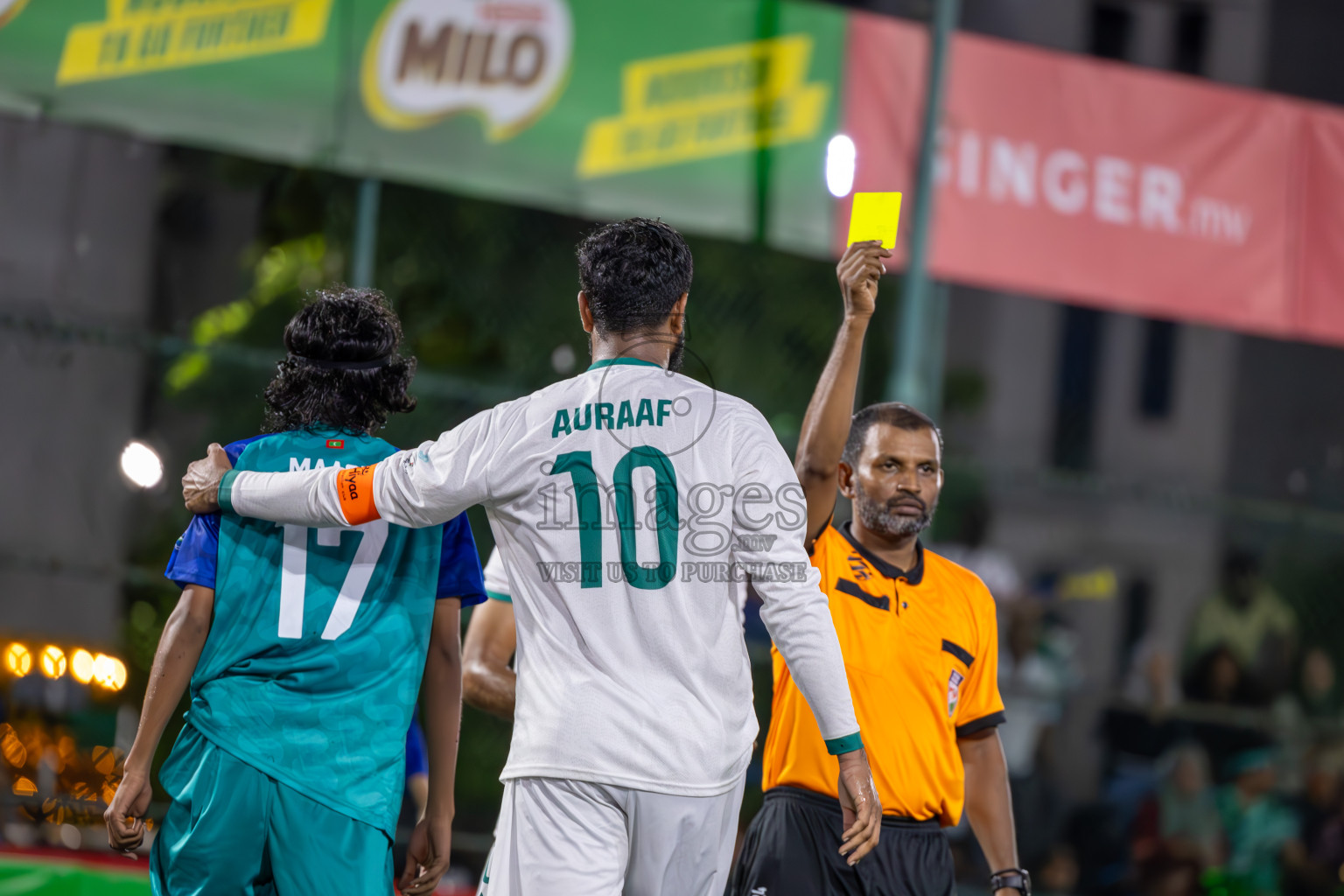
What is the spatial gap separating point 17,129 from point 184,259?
105cm

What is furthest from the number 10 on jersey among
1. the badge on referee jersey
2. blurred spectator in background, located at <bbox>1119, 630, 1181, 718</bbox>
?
blurred spectator in background, located at <bbox>1119, 630, 1181, 718</bbox>

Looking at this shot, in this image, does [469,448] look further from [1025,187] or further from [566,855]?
[1025,187]

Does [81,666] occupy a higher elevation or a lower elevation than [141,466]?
lower

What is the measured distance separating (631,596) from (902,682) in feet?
3.83

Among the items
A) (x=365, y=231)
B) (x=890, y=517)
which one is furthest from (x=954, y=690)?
(x=365, y=231)

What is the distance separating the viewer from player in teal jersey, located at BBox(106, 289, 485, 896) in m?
3.00

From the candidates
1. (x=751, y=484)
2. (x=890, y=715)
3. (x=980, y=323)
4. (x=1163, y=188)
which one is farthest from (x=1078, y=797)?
(x=980, y=323)

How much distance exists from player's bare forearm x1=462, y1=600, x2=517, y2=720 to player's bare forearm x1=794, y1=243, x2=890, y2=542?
910 mm

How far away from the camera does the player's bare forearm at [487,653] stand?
12.2ft

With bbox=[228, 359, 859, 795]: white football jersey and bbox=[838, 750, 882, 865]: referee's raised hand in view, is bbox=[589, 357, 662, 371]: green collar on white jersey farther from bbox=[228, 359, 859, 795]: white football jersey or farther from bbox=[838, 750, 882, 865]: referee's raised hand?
bbox=[838, 750, 882, 865]: referee's raised hand

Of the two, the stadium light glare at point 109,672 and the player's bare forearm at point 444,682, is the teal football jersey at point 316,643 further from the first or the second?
the stadium light glare at point 109,672

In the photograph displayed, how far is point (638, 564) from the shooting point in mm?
2850

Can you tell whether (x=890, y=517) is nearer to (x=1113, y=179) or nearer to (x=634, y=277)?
(x=634, y=277)

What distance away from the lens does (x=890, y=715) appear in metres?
3.65
